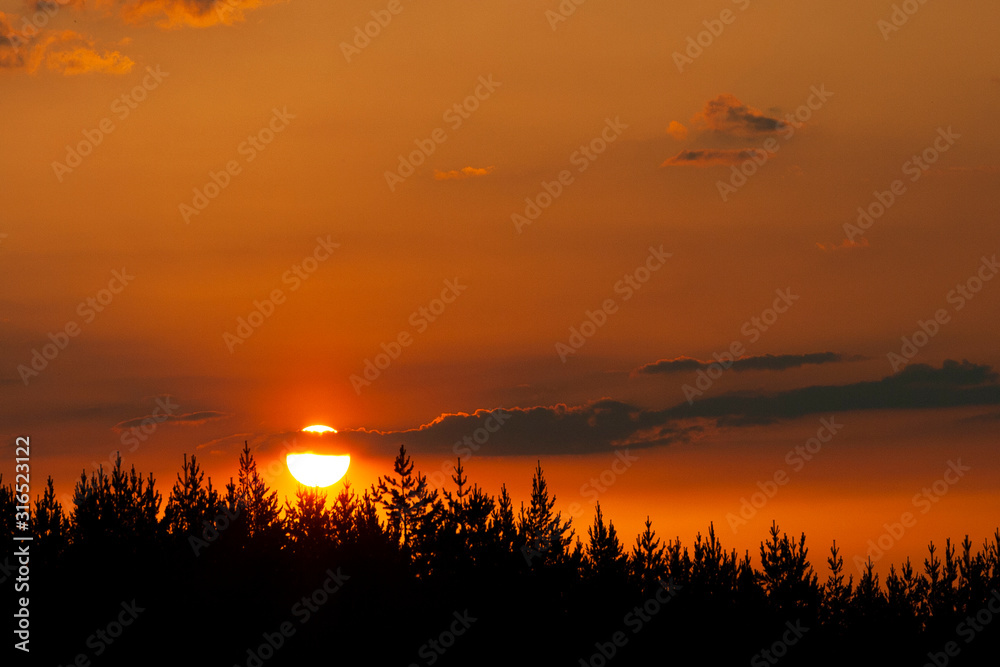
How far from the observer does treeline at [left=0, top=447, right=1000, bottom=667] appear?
4212 centimetres

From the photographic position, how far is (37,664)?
129 feet

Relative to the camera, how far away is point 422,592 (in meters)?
47.3

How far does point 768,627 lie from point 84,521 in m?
39.9

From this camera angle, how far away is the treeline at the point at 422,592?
42125 mm
